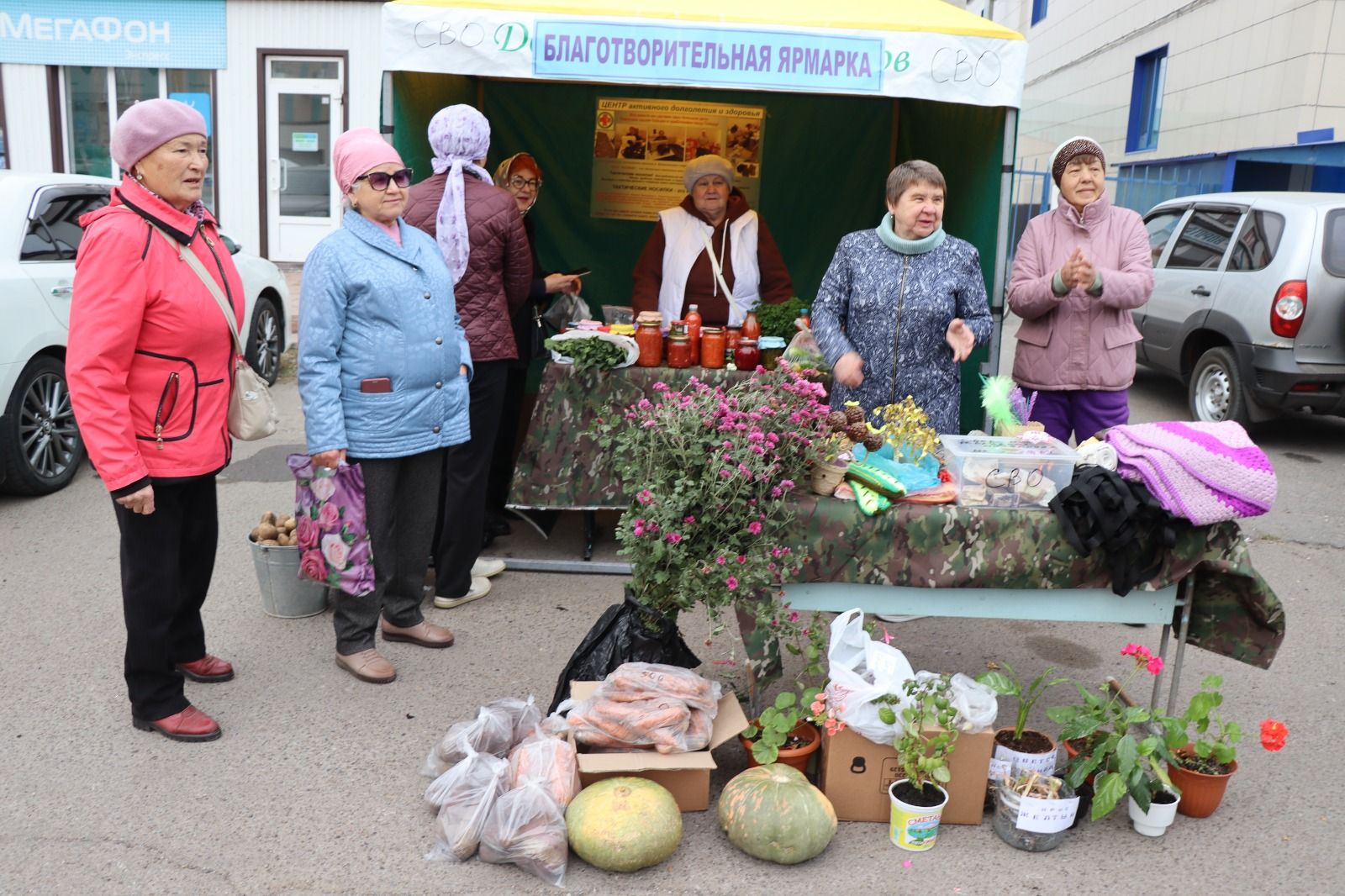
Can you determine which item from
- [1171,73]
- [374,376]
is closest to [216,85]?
[374,376]

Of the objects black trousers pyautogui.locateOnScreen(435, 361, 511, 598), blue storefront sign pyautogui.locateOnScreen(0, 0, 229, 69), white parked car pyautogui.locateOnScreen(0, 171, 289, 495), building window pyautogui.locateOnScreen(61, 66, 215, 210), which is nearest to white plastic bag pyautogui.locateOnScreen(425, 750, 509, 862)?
black trousers pyautogui.locateOnScreen(435, 361, 511, 598)

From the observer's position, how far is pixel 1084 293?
14.9 feet

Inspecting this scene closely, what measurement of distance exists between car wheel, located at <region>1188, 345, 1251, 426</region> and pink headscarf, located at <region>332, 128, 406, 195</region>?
21.2 feet

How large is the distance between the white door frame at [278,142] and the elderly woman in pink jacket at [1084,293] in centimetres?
1099

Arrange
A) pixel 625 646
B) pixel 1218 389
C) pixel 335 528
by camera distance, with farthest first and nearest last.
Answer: pixel 1218 389 → pixel 335 528 → pixel 625 646

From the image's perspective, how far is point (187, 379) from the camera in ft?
11.3

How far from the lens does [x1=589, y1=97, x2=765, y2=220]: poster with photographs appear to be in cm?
707

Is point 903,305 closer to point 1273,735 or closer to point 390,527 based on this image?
point 1273,735

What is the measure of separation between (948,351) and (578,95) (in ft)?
11.5

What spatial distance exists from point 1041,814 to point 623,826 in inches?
46.7

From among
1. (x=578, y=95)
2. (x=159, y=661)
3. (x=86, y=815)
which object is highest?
(x=578, y=95)

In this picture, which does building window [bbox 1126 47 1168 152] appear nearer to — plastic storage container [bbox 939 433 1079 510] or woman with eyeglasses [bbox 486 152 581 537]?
woman with eyeglasses [bbox 486 152 581 537]

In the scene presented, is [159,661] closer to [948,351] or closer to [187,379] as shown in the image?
[187,379]

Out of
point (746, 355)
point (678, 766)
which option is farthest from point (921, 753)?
point (746, 355)
